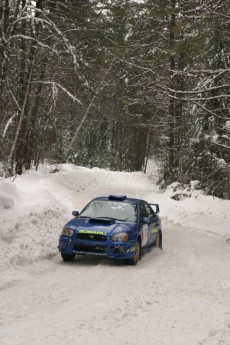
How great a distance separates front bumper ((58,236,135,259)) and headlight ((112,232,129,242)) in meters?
0.09

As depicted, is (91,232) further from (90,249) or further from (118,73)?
(118,73)

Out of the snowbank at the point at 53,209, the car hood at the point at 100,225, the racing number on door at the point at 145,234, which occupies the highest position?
the car hood at the point at 100,225

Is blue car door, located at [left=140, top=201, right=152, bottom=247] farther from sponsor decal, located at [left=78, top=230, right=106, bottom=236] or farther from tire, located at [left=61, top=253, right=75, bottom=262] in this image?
tire, located at [left=61, top=253, right=75, bottom=262]

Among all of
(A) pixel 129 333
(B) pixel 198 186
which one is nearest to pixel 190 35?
(A) pixel 129 333

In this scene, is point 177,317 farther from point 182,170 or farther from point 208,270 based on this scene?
point 182,170

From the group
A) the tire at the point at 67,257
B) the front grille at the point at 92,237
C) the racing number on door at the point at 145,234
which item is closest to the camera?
the front grille at the point at 92,237

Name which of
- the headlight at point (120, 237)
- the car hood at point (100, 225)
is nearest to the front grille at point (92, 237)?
the car hood at point (100, 225)

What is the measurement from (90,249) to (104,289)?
244 cm

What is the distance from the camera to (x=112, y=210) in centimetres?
1221

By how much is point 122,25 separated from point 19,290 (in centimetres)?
1842

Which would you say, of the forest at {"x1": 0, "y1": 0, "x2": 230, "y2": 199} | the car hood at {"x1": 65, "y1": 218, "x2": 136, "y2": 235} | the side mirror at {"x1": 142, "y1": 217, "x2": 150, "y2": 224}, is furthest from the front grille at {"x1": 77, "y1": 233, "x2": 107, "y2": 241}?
the forest at {"x1": 0, "y1": 0, "x2": 230, "y2": 199}

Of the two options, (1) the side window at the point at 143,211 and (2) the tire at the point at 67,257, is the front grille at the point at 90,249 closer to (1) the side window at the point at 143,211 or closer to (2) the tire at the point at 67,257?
(2) the tire at the point at 67,257

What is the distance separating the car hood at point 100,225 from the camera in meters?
10.9

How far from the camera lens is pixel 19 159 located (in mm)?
25297
